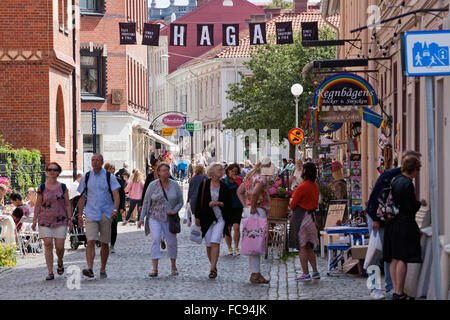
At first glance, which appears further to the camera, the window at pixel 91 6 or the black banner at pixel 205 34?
the window at pixel 91 6

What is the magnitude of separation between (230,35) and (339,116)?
12996mm

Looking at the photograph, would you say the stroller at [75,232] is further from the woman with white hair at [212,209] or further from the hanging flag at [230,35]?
the hanging flag at [230,35]

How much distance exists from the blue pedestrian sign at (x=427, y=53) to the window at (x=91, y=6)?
133 feet

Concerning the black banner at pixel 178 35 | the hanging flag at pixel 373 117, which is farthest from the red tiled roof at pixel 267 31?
the hanging flag at pixel 373 117

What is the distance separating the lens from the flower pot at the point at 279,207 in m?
18.7

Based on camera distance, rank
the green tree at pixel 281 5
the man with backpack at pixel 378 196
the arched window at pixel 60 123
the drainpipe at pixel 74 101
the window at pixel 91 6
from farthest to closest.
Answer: the green tree at pixel 281 5 → the window at pixel 91 6 → the drainpipe at pixel 74 101 → the arched window at pixel 60 123 → the man with backpack at pixel 378 196

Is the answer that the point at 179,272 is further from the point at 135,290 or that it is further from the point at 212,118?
the point at 212,118

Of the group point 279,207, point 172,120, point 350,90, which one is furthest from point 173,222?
point 172,120

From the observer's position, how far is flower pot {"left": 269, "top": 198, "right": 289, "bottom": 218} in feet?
61.5

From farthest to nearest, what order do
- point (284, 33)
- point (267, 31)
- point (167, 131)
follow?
point (267, 31) → point (167, 131) → point (284, 33)

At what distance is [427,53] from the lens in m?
8.86

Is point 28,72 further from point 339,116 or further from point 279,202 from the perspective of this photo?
point 279,202

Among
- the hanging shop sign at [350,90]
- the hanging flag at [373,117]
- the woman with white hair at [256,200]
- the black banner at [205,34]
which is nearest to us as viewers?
the woman with white hair at [256,200]

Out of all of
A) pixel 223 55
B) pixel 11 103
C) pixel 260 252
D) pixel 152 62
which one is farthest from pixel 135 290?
pixel 152 62
